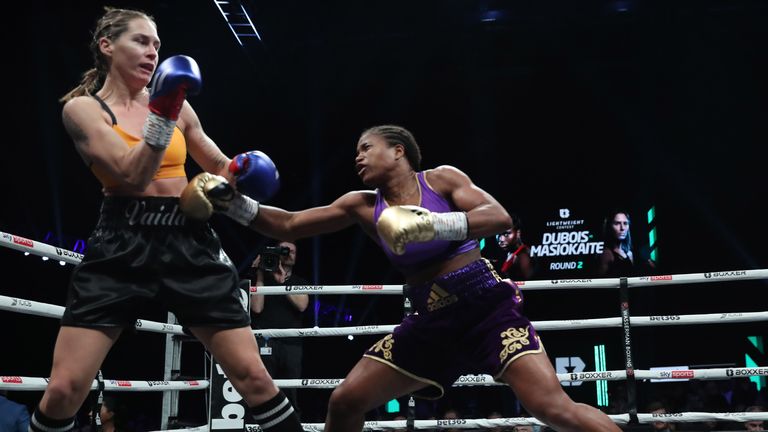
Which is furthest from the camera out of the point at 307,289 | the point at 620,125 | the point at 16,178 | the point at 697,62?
the point at 620,125

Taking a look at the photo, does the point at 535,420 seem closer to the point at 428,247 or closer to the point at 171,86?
the point at 428,247

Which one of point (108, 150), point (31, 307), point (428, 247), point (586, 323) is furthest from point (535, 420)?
point (108, 150)

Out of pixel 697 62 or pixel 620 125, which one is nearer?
pixel 697 62

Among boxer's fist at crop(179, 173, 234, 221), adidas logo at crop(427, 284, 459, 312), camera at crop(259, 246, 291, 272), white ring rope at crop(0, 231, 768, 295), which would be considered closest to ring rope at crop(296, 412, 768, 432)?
white ring rope at crop(0, 231, 768, 295)

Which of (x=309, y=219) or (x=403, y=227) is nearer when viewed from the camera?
(x=403, y=227)

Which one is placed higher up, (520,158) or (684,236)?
(520,158)

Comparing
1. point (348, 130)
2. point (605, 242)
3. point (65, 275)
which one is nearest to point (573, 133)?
point (605, 242)

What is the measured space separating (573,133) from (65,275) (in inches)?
284

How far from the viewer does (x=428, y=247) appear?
2.53 metres

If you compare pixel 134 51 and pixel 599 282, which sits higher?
pixel 134 51

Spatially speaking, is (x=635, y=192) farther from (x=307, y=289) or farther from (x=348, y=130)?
(x=307, y=289)

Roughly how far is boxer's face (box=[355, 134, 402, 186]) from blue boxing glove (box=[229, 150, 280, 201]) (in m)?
0.41

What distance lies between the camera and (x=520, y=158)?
11.9 meters

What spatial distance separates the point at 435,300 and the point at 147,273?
93cm
